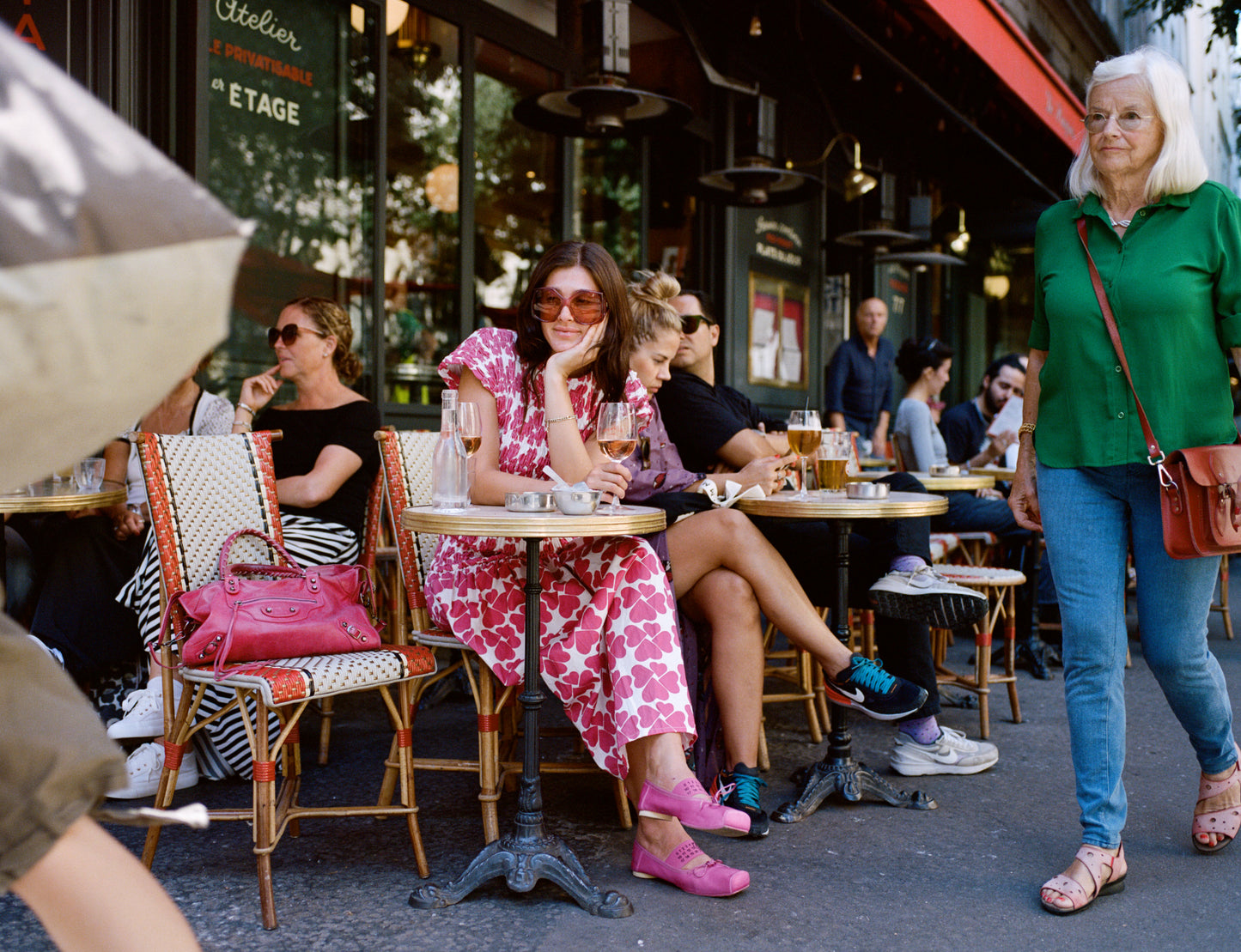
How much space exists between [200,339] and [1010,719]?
3.92 metres

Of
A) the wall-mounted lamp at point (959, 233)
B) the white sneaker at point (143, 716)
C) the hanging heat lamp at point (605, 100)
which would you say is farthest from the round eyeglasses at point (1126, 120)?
the wall-mounted lamp at point (959, 233)

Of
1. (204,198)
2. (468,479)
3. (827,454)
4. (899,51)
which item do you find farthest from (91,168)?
(899,51)

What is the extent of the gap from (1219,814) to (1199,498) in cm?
91

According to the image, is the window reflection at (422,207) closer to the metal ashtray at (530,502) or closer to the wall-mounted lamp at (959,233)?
the metal ashtray at (530,502)

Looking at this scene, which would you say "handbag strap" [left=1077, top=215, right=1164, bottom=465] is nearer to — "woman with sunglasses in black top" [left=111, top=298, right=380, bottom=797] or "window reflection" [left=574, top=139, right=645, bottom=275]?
"woman with sunglasses in black top" [left=111, top=298, right=380, bottom=797]

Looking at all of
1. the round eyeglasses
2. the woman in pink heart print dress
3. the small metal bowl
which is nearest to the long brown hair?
the woman in pink heart print dress

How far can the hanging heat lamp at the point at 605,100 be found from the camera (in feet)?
15.5

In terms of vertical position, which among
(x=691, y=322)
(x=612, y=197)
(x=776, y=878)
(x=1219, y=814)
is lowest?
(x=776, y=878)

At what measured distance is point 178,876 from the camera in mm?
2494

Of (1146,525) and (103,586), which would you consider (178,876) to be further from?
(1146,525)

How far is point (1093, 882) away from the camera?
235 centimetres

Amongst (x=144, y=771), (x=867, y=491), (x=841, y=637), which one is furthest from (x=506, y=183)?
(x=144, y=771)

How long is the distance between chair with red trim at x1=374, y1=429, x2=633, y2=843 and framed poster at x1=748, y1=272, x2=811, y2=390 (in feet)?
16.6

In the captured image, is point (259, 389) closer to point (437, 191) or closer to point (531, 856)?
point (531, 856)
